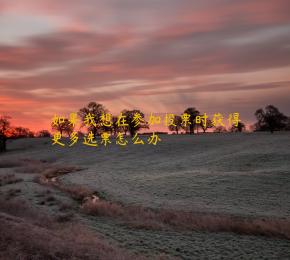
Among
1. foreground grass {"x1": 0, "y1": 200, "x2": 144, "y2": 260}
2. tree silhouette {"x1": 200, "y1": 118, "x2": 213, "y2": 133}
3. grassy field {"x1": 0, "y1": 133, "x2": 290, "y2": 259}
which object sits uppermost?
tree silhouette {"x1": 200, "y1": 118, "x2": 213, "y2": 133}

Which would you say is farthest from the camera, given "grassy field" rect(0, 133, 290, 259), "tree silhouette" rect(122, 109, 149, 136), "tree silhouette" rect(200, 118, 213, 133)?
"tree silhouette" rect(200, 118, 213, 133)

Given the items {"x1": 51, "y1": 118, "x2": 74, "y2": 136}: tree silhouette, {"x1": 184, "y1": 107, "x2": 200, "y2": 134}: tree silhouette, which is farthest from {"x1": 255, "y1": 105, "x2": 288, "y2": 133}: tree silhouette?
{"x1": 51, "y1": 118, "x2": 74, "y2": 136}: tree silhouette

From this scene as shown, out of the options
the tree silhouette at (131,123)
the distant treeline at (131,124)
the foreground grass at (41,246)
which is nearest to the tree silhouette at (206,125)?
the distant treeline at (131,124)

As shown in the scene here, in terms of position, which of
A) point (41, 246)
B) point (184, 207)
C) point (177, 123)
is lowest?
point (184, 207)

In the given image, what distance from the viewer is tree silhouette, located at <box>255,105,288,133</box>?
95500 millimetres

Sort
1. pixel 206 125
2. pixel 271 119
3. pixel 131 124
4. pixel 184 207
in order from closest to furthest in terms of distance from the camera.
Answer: pixel 184 207 → pixel 271 119 → pixel 131 124 → pixel 206 125

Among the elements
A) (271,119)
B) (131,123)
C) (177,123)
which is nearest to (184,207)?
(271,119)

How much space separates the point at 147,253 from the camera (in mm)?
17125

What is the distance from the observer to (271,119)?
314ft

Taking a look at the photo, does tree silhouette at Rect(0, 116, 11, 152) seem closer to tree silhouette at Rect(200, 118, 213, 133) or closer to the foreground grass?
tree silhouette at Rect(200, 118, 213, 133)

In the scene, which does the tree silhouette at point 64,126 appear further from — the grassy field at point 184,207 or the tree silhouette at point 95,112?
the grassy field at point 184,207

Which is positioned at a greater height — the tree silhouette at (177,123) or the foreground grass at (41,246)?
the tree silhouette at (177,123)

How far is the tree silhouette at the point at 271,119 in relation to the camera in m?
95.5

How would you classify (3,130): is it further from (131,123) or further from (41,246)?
(41,246)
